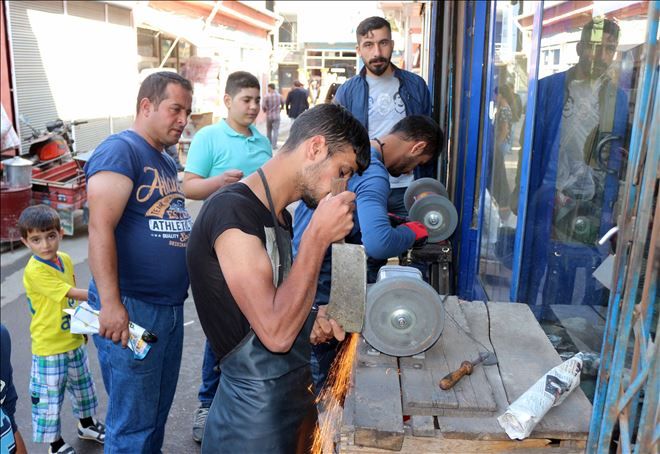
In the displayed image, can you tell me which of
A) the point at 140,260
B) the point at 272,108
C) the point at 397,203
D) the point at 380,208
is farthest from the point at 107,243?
the point at 272,108

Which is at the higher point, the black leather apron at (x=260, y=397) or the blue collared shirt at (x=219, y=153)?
the blue collared shirt at (x=219, y=153)

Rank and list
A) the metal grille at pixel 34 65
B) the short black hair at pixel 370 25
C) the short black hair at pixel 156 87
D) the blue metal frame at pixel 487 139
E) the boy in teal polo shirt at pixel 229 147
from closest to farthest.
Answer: the short black hair at pixel 156 87 < the boy in teal polo shirt at pixel 229 147 < the short black hair at pixel 370 25 < the blue metal frame at pixel 487 139 < the metal grille at pixel 34 65

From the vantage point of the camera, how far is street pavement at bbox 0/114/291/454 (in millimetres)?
3697

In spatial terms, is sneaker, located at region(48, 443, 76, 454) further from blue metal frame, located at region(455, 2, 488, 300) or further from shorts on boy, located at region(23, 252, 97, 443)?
blue metal frame, located at region(455, 2, 488, 300)

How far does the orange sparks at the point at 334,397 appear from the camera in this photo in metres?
2.21

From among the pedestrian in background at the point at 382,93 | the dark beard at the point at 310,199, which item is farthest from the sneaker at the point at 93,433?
the pedestrian in background at the point at 382,93

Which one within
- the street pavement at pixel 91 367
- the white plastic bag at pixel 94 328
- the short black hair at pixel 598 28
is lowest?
the street pavement at pixel 91 367

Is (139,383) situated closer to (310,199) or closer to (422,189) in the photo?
(310,199)

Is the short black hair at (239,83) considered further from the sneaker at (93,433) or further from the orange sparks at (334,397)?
the sneaker at (93,433)

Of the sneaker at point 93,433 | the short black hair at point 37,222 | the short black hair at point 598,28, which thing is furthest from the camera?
the sneaker at point 93,433

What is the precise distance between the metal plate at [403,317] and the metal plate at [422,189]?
7.54ft

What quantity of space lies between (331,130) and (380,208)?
3.69 feet

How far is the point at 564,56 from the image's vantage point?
3.53 meters

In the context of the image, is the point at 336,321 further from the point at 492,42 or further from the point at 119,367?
the point at 492,42
